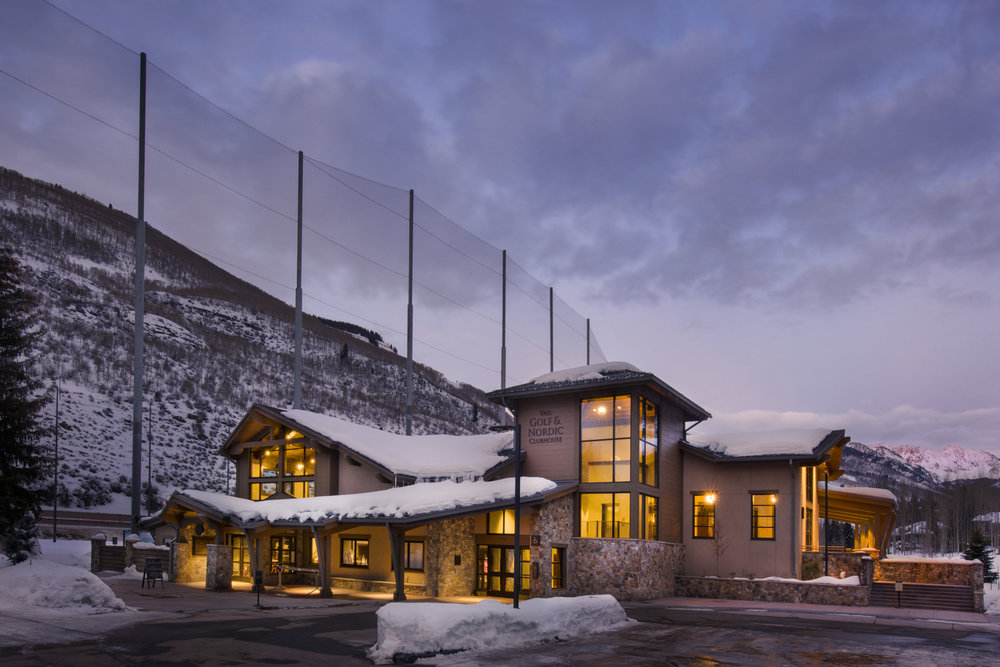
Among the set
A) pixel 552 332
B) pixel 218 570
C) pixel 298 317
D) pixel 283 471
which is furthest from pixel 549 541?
pixel 552 332

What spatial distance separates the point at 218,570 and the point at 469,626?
1676 centimetres

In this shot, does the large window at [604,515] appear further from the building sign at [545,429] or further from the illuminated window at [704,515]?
the illuminated window at [704,515]

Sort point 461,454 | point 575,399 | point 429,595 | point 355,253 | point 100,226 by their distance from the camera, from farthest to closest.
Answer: point 100,226
point 355,253
point 461,454
point 575,399
point 429,595

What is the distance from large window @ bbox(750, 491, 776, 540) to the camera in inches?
1129

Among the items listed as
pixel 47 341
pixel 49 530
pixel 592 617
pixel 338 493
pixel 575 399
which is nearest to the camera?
pixel 592 617

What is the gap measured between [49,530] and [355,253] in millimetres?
22039

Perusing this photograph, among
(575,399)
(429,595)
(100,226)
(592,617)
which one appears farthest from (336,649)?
(100,226)

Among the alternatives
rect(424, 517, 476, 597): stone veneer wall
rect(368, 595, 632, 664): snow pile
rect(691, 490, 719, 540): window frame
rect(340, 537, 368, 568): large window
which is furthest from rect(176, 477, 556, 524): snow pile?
rect(368, 595, 632, 664): snow pile

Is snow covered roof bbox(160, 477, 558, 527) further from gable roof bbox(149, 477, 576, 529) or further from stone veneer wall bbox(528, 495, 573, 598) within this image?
stone veneer wall bbox(528, 495, 573, 598)

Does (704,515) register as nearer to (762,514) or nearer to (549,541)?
(762,514)

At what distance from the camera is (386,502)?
84.6 ft

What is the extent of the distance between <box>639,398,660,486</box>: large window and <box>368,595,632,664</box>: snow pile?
12054mm

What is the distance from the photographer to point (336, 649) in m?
14.3

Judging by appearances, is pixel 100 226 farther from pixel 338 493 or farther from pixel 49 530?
pixel 338 493
